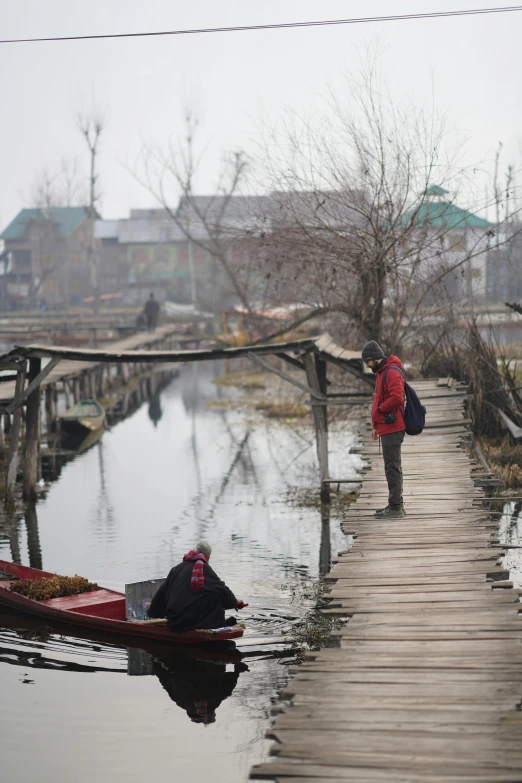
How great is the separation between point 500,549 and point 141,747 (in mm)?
4153

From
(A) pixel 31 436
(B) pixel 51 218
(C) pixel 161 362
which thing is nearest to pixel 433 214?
(C) pixel 161 362

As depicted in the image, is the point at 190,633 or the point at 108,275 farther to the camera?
the point at 108,275

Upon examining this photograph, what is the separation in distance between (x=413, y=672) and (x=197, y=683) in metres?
4.53

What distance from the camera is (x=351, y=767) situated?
648 centimetres

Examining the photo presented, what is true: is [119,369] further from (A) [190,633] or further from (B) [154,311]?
(A) [190,633]

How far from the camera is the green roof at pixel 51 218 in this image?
289ft

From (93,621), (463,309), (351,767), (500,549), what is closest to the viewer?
(351,767)

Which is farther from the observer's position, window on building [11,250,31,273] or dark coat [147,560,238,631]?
window on building [11,250,31,273]

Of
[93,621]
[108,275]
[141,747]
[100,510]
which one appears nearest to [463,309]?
[100,510]

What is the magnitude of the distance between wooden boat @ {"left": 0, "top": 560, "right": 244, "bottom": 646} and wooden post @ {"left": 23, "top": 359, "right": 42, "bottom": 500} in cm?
727

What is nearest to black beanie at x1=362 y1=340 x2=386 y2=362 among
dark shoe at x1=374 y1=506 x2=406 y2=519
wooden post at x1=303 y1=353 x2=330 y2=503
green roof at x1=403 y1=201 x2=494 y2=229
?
dark shoe at x1=374 y1=506 x2=406 y2=519

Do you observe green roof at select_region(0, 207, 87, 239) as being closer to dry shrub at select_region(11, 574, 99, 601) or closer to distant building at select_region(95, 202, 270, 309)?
distant building at select_region(95, 202, 270, 309)

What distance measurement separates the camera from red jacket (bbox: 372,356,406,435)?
12.2 m

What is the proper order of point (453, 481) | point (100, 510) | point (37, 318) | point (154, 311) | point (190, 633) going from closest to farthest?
point (190, 633), point (453, 481), point (100, 510), point (154, 311), point (37, 318)
